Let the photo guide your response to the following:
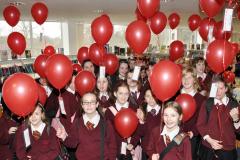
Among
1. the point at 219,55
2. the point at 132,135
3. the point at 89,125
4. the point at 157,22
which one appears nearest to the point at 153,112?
the point at 132,135

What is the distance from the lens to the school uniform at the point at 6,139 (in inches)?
99.7

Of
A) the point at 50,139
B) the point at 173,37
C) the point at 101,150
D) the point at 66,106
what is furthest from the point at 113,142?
the point at 173,37

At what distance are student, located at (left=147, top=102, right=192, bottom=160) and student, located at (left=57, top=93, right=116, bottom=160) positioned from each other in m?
0.38

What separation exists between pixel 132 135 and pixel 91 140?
1.51 feet

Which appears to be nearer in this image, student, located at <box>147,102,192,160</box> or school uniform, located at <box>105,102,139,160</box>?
student, located at <box>147,102,192,160</box>

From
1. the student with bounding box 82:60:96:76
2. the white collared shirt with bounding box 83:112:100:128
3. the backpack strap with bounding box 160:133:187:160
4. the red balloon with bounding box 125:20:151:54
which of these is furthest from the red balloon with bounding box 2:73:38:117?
the student with bounding box 82:60:96:76

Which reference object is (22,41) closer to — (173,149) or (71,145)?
(71,145)

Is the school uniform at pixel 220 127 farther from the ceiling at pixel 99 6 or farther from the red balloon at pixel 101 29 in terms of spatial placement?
the ceiling at pixel 99 6

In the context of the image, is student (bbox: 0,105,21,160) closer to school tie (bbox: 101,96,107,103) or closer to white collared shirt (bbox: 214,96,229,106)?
school tie (bbox: 101,96,107,103)

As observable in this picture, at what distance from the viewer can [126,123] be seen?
95.7 inches

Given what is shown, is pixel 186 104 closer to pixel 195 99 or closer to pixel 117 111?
pixel 195 99

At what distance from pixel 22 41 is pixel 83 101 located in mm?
2264

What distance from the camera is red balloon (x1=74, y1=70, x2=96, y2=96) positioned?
3.22 meters

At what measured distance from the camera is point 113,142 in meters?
2.41
